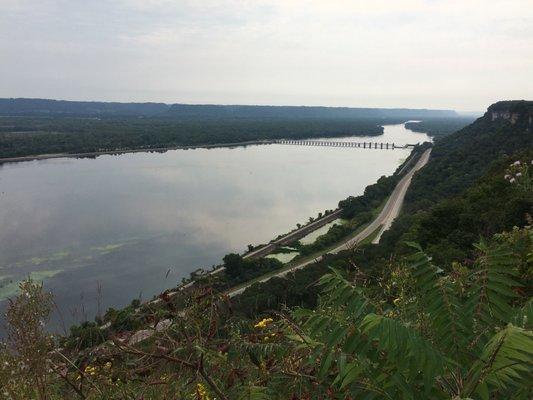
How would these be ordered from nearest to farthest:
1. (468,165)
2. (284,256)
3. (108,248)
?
1. (284,256)
2. (108,248)
3. (468,165)

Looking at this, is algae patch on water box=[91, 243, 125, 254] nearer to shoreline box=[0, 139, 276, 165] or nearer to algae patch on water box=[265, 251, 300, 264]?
algae patch on water box=[265, 251, 300, 264]

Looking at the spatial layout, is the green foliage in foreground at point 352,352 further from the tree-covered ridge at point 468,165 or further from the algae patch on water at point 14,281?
the tree-covered ridge at point 468,165

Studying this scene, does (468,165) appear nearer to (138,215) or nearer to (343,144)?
(138,215)

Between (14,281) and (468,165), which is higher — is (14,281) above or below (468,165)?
below

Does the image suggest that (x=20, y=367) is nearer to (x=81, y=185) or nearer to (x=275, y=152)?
(x=81, y=185)

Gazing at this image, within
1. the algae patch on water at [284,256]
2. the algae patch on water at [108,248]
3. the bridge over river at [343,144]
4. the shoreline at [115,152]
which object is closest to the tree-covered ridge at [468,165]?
the algae patch on water at [284,256]

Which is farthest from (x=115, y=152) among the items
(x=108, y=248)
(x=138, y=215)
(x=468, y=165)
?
(x=468, y=165)

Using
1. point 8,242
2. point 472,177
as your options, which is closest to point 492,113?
point 472,177
